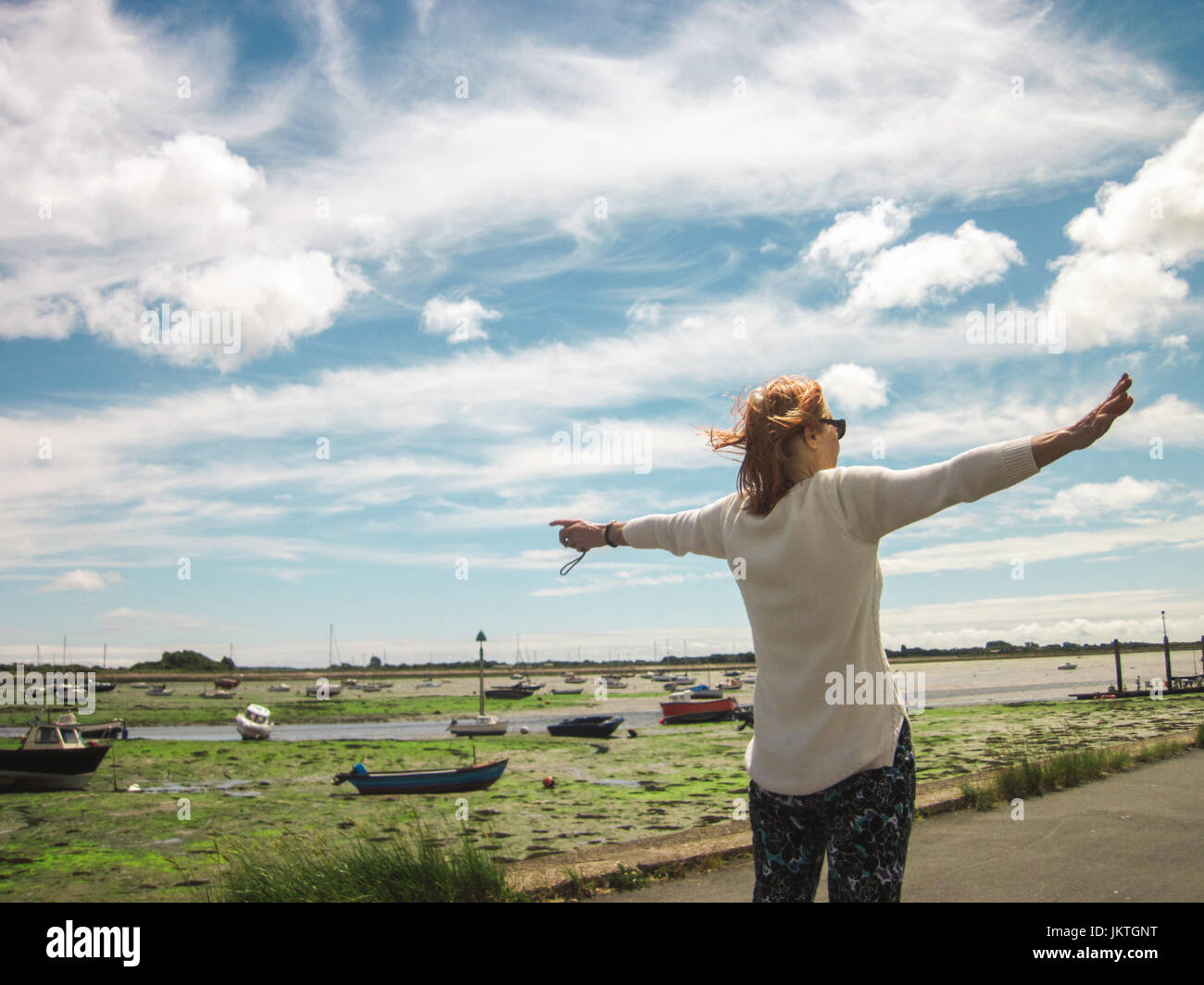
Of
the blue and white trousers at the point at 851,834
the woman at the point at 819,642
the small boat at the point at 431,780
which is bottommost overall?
the small boat at the point at 431,780

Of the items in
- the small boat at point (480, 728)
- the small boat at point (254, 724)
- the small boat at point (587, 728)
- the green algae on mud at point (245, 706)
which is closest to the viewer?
the small boat at point (587, 728)

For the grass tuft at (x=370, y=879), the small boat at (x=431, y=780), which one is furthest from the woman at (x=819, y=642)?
the small boat at (x=431, y=780)

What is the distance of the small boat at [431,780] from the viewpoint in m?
17.5

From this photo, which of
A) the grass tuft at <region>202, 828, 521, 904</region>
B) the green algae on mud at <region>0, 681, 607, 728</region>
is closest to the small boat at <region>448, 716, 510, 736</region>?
the green algae on mud at <region>0, 681, 607, 728</region>

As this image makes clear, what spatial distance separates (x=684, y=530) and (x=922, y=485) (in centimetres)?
83

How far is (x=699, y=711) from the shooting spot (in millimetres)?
41344

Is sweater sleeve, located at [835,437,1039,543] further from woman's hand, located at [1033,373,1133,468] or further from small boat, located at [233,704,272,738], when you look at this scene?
small boat, located at [233,704,272,738]

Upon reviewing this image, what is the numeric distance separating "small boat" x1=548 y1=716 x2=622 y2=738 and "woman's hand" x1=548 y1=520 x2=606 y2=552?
30.5 meters

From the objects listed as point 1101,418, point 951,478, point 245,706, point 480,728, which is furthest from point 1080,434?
point 245,706

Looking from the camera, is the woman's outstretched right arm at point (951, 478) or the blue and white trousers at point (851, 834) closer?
the woman's outstretched right arm at point (951, 478)

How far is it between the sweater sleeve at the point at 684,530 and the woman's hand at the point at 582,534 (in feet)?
0.44

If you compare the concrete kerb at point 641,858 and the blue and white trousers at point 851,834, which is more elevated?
the blue and white trousers at point 851,834

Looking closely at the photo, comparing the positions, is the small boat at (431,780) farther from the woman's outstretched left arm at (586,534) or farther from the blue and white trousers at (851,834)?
the blue and white trousers at (851,834)
